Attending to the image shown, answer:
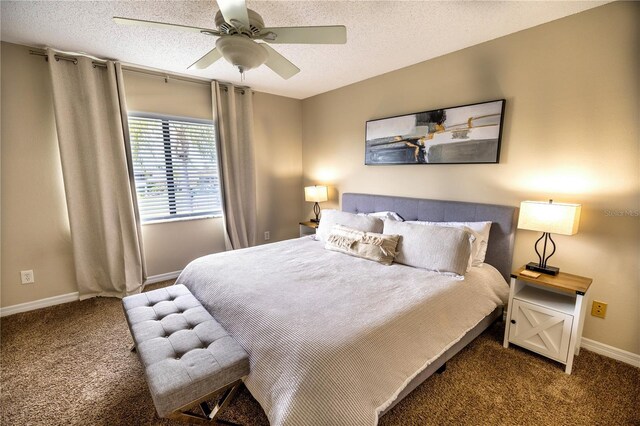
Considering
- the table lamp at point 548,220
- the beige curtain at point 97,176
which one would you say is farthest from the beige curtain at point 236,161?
the table lamp at point 548,220

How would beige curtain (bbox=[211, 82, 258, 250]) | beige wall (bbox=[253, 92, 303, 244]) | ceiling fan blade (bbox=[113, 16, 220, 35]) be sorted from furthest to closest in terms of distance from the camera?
beige wall (bbox=[253, 92, 303, 244]) → beige curtain (bbox=[211, 82, 258, 250]) → ceiling fan blade (bbox=[113, 16, 220, 35])

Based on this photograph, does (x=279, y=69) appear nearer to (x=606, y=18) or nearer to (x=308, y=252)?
(x=308, y=252)

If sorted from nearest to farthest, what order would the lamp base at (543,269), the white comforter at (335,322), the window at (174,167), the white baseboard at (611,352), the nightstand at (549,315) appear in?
the white comforter at (335,322)
the nightstand at (549,315)
the white baseboard at (611,352)
the lamp base at (543,269)
the window at (174,167)

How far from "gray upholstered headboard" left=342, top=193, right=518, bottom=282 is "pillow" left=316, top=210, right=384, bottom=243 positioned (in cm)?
42

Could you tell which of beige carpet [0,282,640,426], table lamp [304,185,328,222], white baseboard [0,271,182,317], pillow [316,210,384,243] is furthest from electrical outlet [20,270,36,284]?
table lamp [304,185,328,222]

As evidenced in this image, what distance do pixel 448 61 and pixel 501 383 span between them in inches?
106

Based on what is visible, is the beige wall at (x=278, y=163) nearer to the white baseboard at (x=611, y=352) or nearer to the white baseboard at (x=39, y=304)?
the white baseboard at (x=39, y=304)

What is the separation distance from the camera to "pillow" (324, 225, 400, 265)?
7.86 feet

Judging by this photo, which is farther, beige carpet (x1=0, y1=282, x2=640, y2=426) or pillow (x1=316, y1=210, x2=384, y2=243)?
pillow (x1=316, y1=210, x2=384, y2=243)

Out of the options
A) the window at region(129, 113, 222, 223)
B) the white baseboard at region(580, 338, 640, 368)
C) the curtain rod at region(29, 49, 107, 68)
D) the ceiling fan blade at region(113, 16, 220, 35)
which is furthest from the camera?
the window at region(129, 113, 222, 223)

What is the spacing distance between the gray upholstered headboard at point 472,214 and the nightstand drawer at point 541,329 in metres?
0.40

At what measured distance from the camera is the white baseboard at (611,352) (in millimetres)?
1957

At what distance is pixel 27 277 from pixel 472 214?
168 inches

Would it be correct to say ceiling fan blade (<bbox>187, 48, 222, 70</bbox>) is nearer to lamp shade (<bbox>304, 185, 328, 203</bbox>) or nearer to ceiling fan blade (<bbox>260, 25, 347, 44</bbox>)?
ceiling fan blade (<bbox>260, 25, 347, 44</bbox>)
